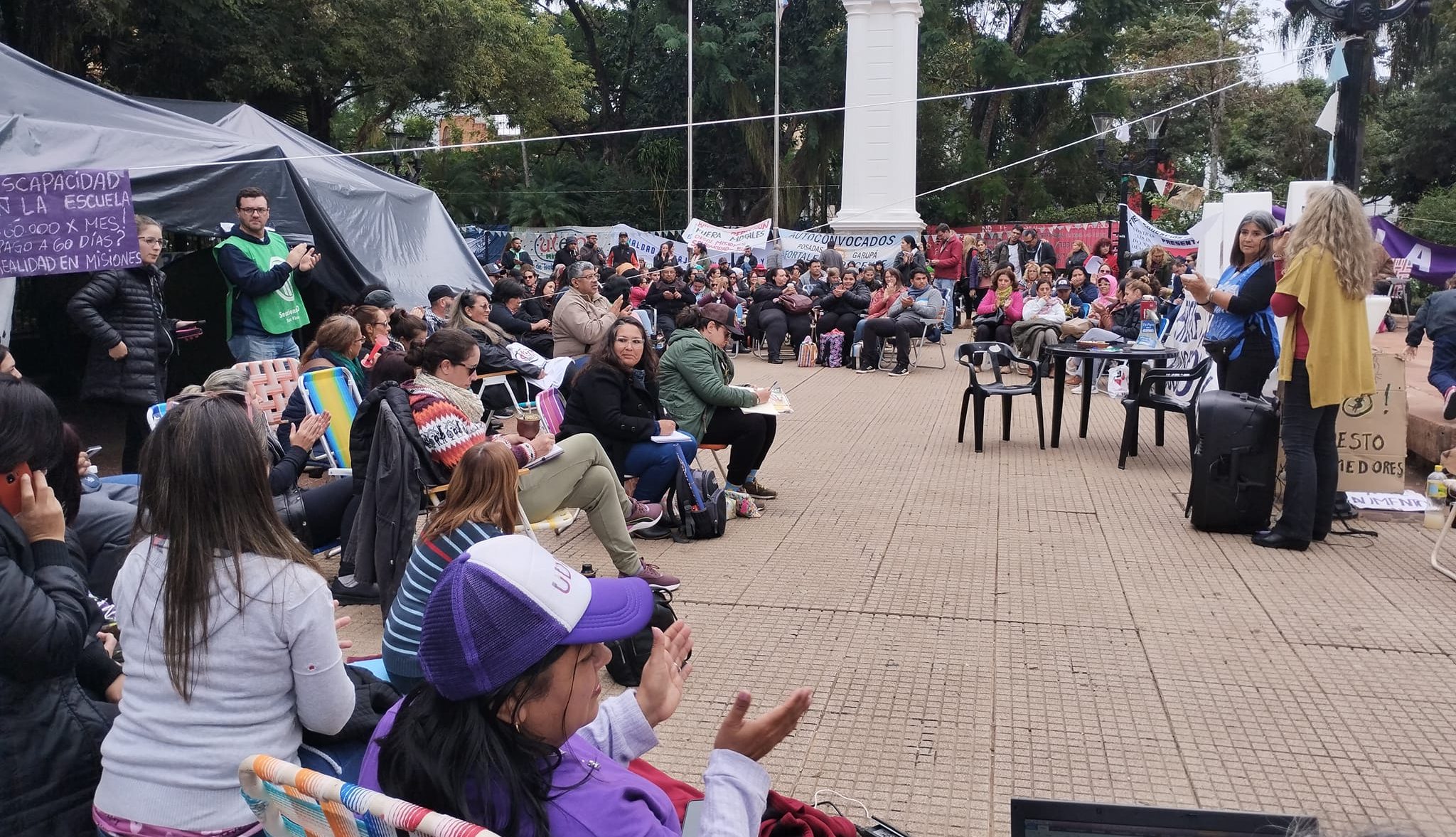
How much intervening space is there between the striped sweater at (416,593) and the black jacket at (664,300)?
41.8 feet

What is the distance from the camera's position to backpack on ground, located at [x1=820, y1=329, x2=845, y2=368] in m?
16.7

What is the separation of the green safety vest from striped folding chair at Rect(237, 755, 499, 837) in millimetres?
6701

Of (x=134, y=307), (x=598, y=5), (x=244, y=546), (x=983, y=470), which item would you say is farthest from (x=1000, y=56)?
(x=244, y=546)

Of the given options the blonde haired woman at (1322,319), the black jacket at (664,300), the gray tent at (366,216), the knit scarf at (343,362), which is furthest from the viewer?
the black jacket at (664,300)

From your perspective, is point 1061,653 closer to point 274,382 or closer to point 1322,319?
point 1322,319

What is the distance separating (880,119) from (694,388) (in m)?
19.9

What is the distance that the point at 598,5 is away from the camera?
4188 cm

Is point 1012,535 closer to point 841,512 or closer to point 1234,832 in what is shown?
point 841,512

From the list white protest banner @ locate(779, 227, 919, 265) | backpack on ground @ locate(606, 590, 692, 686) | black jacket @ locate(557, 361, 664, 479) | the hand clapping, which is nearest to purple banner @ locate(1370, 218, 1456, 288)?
white protest banner @ locate(779, 227, 919, 265)

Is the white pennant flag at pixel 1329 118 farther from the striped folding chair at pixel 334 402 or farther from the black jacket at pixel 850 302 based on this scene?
the striped folding chair at pixel 334 402

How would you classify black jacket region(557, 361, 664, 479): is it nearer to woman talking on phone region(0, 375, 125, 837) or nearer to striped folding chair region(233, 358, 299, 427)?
striped folding chair region(233, 358, 299, 427)

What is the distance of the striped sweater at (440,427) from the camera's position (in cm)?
510

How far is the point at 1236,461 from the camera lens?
22.1ft

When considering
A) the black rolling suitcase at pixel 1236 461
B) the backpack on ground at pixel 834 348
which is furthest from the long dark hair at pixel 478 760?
the backpack on ground at pixel 834 348
